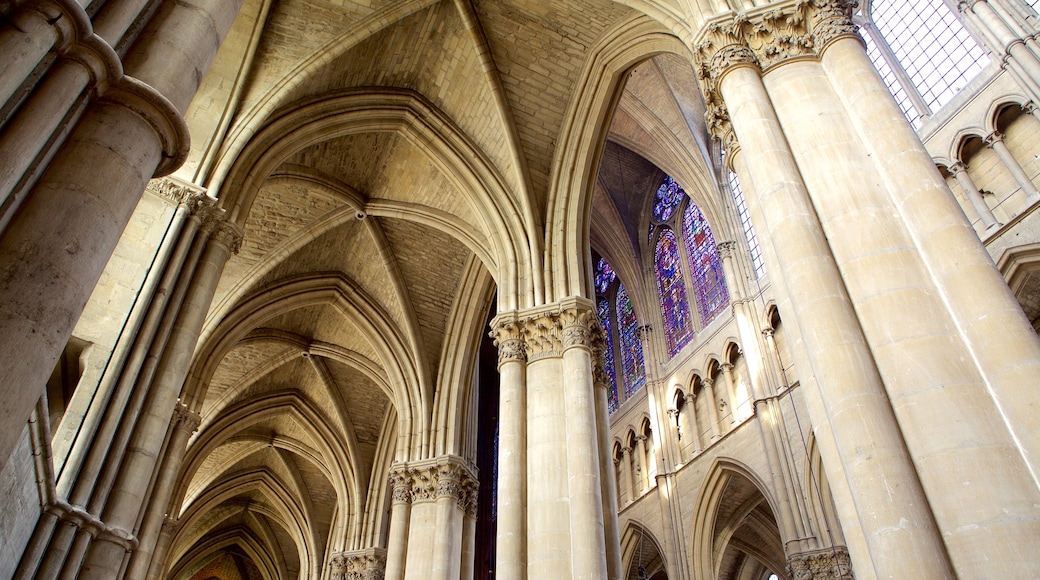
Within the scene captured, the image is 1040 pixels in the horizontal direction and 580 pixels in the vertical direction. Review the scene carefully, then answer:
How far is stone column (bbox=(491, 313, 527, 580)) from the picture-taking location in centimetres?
821

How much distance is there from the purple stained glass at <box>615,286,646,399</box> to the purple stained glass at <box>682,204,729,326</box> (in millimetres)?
1846

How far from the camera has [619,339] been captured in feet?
59.0

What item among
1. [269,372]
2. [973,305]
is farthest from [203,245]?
[269,372]

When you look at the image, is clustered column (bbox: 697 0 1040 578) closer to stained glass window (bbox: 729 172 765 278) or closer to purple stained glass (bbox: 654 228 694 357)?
stained glass window (bbox: 729 172 765 278)

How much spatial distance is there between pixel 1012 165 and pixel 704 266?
669cm

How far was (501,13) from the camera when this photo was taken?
10.0 metres

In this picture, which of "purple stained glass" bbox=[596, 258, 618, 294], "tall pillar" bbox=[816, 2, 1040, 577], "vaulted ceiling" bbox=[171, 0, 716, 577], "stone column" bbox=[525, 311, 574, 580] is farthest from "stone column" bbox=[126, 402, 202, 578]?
"purple stained glass" bbox=[596, 258, 618, 294]

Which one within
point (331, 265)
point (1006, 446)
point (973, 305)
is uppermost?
point (331, 265)

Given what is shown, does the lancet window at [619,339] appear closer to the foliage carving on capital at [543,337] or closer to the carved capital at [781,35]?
the foliage carving on capital at [543,337]

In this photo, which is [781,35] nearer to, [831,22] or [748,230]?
[831,22]

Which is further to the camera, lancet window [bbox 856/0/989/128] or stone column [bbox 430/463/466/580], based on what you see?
stone column [bbox 430/463/466/580]

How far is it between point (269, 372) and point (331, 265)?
13.2ft

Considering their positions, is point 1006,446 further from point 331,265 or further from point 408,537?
point 331,265

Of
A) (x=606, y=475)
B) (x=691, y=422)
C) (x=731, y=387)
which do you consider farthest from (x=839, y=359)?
(x=691, y=422)
